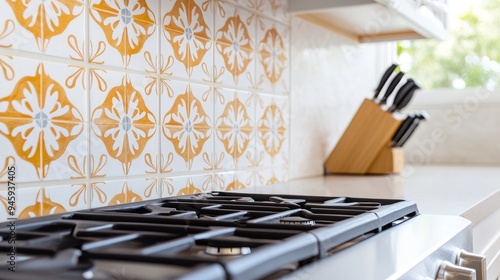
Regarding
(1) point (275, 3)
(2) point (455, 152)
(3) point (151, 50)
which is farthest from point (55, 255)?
(2) point (455, 152)

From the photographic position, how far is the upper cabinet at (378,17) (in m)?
1.64

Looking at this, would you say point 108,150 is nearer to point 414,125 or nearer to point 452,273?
point 452,273

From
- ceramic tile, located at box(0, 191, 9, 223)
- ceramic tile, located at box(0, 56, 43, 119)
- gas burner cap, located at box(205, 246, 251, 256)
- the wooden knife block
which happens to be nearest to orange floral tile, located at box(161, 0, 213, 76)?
ceramic tile, located at box(0, 56, 43, 119)

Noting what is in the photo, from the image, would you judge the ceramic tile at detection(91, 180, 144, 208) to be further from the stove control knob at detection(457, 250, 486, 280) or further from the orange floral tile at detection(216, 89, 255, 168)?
the stove control knob at detection(457, 250, 486, 280)

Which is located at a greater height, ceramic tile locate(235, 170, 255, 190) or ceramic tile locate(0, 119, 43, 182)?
ceramic tile locate(0, 119, 43, 182)

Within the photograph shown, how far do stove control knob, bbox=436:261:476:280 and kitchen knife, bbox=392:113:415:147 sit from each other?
48.6 inches

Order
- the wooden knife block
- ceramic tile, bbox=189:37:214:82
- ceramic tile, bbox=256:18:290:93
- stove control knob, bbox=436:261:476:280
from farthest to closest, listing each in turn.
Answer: the wooden knife block < ceramic tile, bbox=256:18:290:93 < ceramic tile, bbox=189:37:214:82 < stove control knob, bbox=436:261:476:280

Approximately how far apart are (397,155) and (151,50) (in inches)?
44.6

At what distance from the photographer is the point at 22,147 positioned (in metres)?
0.88

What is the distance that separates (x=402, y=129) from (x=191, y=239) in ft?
4.90

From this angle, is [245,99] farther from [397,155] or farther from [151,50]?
[397,155]

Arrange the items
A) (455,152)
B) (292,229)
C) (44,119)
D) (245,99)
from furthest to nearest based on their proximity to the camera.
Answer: (455,152), (245,99), (44,119), (292,229)

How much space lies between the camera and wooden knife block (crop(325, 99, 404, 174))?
1.98 meters

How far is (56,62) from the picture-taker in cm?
94
